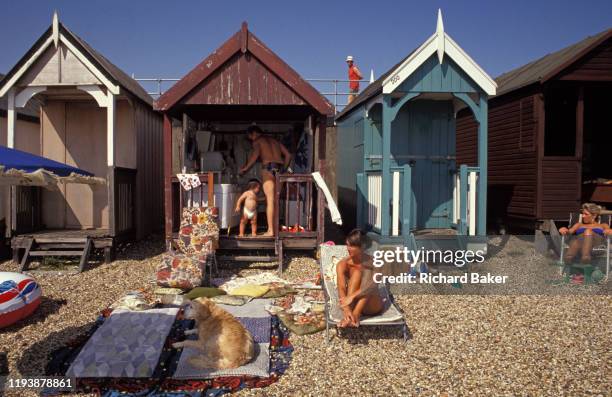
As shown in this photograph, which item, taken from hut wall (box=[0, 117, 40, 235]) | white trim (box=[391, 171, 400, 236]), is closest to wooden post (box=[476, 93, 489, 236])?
white trim (box=[391, 171, 400, 236])

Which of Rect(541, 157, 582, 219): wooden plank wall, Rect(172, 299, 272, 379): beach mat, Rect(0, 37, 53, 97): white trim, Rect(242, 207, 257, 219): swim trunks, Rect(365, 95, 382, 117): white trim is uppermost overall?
Rect(0, 37, 53, 97): white trim

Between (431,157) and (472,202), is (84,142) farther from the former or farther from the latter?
(472,202)

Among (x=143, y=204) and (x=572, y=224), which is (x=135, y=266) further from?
(x=572, y=224)

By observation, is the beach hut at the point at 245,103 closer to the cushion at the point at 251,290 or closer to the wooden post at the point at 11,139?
the cushion at the point at 251,290

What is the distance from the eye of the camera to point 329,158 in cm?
1580

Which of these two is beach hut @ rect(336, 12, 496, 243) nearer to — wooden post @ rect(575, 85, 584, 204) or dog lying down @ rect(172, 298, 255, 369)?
wooden post @ rect(575, 85, 584, 204)

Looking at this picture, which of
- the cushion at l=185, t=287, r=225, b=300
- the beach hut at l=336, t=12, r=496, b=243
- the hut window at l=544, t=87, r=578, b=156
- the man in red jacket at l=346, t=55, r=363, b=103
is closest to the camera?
the cushion at l=185, t=287, r=225, b=300

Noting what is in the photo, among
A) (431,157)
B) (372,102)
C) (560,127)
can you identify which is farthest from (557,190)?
(372,102)

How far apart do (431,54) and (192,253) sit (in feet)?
16.0

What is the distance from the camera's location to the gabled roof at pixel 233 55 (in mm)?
7945

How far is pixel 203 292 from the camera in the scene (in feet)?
21.2

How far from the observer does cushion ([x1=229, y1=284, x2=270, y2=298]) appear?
6.50m

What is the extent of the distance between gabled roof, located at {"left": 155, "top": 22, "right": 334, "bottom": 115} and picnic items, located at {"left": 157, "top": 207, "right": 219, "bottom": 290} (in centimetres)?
186

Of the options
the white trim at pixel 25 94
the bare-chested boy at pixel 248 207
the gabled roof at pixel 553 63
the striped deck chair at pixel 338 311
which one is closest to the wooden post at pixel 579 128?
the gabled roof at pixel 553 63
